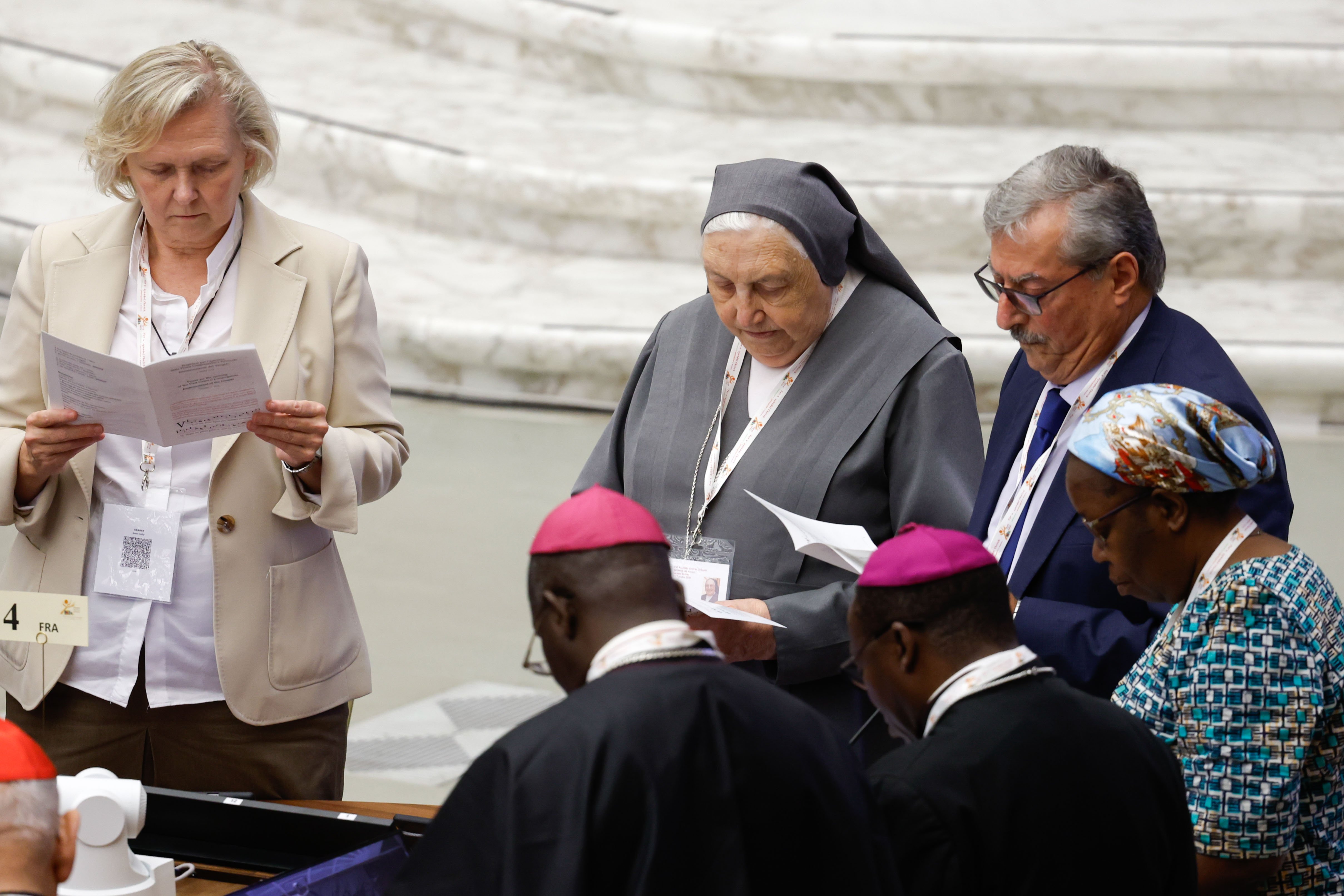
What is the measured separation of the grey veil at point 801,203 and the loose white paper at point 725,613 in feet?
1.95

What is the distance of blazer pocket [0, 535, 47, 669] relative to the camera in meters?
2.44

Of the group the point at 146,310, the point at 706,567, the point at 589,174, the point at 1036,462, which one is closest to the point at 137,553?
the point at 146,310

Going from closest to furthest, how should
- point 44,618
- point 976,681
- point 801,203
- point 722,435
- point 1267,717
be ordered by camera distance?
point 976,681 < point 1267,717 < point 44,618 < point 801,203 < point 722,435

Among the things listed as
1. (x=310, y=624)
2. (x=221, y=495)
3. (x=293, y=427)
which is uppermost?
(x=293, y=427)

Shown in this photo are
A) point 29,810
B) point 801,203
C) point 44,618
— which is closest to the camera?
point 29,810

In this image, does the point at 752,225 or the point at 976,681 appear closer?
the point at 976,681

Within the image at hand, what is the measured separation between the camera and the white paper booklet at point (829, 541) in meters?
2.23

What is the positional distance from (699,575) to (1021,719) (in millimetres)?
946

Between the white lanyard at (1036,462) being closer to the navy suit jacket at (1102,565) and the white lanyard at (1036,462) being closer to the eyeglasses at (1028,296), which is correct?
the navy suit jacket at (1102,565)

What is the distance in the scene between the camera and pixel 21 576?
97.3 inches

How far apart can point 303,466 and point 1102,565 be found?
1288 mm

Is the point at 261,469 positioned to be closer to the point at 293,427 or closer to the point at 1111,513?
the point at 293,427

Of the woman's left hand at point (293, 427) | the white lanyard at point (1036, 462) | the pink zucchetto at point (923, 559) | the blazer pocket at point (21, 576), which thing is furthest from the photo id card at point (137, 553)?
the white lanyard at point (1036, 462)

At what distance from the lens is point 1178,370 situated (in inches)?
91.0
